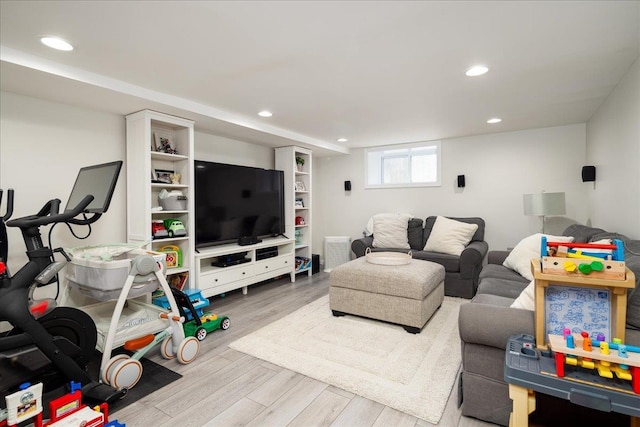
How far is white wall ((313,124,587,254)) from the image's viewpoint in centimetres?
409

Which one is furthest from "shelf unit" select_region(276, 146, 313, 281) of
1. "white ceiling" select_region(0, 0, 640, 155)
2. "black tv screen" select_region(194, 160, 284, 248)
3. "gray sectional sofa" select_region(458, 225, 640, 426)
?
"gray sectional sofa" select_region(458, 225, 640, 426)

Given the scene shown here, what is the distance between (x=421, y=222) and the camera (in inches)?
189

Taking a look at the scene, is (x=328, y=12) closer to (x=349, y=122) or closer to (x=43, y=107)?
(x=349, y=122)

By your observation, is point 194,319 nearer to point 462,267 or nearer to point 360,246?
point 360,246

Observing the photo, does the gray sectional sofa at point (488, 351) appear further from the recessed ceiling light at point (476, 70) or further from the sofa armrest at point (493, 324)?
the recessed ceiling light at point (476, 70)

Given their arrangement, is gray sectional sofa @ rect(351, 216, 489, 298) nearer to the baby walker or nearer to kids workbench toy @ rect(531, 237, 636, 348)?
kids workbench toy @ rect(531, 237, 636, 348)

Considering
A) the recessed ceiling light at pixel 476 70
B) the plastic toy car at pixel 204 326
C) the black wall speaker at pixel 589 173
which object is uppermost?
the recessed ceiling light at pixel 476 70

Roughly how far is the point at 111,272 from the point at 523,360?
2.40m

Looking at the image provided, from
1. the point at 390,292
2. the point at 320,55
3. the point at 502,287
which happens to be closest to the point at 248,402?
the point at 390,292

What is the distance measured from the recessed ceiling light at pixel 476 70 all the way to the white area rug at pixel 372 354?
217 centimetres

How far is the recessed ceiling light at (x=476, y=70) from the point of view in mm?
2322

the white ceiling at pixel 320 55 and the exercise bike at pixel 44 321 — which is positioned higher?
the white ceiling at pixel 320 55

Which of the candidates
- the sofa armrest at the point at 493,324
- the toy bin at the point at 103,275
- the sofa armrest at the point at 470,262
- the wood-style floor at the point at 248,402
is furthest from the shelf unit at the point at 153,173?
the sofa armrest at the point at 470,262

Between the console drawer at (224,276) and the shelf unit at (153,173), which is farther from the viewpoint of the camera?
the console drawer at (224,276)
